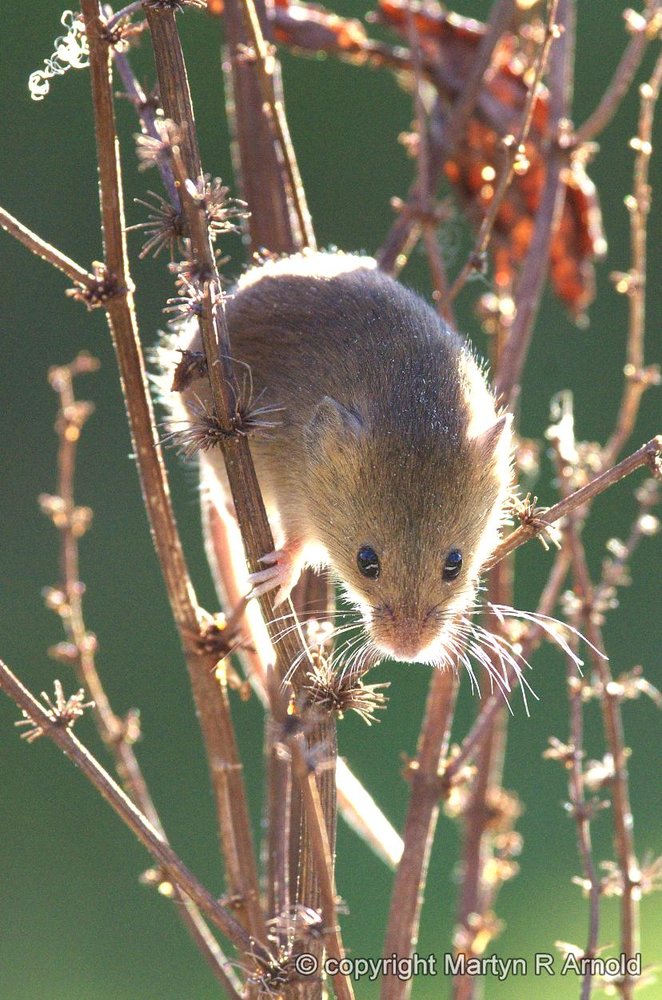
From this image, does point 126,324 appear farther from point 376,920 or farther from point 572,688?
point 376,920

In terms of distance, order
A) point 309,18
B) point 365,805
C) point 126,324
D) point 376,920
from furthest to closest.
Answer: point 376,920 < point 309,18 < point 365,805 < point 126,324

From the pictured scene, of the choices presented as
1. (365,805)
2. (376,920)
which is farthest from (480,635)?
(376,920)

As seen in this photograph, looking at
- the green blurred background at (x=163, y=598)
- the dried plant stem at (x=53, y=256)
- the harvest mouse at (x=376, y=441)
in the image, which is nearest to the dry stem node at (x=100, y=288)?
the dried plant stem at (x=53, y=256)

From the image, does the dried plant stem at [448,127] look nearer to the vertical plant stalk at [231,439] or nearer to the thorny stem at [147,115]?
the thorny stem at [147,115]

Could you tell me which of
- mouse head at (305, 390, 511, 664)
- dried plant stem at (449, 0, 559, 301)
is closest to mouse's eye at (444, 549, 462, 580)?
mouse head at (305, 390, 511, 664)

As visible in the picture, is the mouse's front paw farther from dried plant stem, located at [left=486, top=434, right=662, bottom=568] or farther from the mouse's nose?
dried plant stem, located at [left=486, top=434, right=662, bottom=568]
